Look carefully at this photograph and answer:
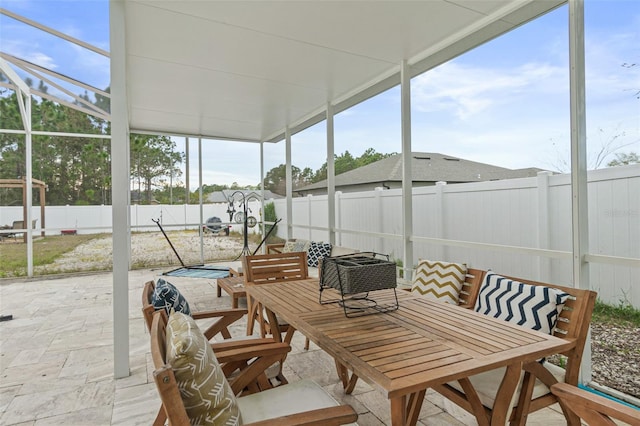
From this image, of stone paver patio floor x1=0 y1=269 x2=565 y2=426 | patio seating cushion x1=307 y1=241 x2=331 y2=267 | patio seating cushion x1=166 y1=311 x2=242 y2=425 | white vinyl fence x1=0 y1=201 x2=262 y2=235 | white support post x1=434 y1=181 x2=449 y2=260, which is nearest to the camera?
patio seating cushion x1=166 y1=311 x2=242 y2=425

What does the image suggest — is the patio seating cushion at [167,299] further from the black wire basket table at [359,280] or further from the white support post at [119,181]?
the white support post at [119,181]

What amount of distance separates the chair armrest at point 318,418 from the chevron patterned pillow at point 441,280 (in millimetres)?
1303

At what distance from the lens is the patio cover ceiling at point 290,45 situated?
2.79 m

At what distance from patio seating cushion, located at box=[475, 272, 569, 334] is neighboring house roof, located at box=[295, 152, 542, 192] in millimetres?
1624

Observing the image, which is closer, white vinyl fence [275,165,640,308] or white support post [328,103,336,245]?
white vinyl fence [275,165,640,308]

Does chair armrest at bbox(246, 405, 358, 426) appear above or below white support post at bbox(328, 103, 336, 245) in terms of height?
below

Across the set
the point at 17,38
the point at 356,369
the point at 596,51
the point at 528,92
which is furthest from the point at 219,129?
the point at 356,369

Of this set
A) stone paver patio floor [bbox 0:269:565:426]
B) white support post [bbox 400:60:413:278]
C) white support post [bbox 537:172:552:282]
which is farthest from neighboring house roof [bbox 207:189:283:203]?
white support post [bbox 537:172:552:282]

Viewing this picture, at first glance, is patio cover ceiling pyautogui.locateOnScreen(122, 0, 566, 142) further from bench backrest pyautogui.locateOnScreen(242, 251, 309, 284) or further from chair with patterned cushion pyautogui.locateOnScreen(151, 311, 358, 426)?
chair with patterned cushion pyautogui.locateOnScreen(151, 311, 358, 426)

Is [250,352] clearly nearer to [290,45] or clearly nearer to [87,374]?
[87,374]

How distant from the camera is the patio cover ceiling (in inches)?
110

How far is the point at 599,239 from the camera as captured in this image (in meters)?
2.61

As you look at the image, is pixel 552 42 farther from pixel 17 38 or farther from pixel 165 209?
pixel 165 209

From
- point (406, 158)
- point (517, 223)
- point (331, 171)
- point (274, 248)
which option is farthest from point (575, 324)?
point (274, 248)
